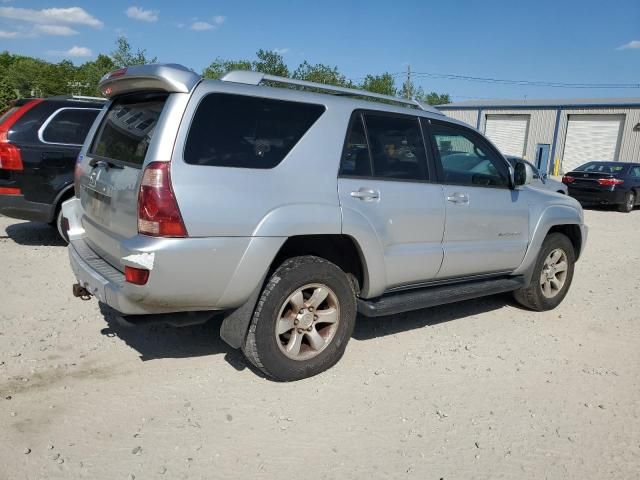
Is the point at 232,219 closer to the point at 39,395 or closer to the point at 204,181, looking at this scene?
the point at 204,181

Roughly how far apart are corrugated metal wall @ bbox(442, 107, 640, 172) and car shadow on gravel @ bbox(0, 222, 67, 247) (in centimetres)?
2843

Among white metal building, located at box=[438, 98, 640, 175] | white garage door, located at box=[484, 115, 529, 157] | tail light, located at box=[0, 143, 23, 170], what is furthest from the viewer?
white garage door, located at box=[484, 115, 529, 157]

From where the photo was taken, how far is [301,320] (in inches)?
144

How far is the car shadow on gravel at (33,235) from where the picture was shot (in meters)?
7.36

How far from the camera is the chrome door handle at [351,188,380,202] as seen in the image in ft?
12.2

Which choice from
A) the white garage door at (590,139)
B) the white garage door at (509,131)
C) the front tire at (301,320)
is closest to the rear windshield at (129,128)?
the front tire at (301,320)

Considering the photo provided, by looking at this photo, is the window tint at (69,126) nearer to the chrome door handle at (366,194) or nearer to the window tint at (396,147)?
the window tint at (396,147)

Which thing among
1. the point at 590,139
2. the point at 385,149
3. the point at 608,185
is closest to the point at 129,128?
the point at 385,149

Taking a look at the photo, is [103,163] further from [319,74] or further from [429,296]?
[319,74]

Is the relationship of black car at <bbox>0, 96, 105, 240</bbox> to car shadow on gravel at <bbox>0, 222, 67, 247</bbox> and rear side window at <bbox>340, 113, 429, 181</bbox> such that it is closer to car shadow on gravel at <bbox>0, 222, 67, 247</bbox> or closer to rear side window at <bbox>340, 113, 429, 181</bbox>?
car shadow on gravel at <bbox>0, 222, 67, 247</bbox>

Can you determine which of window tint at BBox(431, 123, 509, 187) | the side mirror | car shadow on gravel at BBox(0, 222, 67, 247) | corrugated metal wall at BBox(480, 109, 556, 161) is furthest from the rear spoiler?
corrugated metal wall at BBox(480, 109, 556, 161)

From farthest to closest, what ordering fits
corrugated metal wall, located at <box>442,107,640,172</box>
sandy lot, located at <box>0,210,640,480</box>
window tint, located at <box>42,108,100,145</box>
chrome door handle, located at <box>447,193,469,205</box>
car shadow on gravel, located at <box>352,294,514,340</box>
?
1. corrugated metal wall, located at <box>442,107,640,172</box>
2. window tint, located at <box>42,108,100,145</box>
3. car shadow on gravel, located at <box>352,294,514,340</box>
4. chrome door handle, located at <box>447,193,469,205</box>
5. sandy lot, located at <box>0,210,640,480</box>

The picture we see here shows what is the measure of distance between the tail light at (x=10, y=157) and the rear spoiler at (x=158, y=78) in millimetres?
3511

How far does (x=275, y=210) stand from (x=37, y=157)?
459 cm
